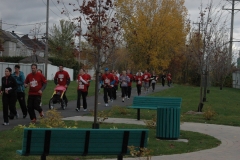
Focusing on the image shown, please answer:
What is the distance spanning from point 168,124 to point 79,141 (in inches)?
194

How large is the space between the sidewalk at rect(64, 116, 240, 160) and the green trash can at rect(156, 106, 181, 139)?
1.18 metres

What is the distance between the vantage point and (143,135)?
8086 millimetres

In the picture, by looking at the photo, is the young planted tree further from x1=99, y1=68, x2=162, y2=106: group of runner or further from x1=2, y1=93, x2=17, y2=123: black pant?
x1=99, y1=68, x2=162, y2=106: group of runner

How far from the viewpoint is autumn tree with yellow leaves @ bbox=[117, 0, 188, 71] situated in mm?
56250

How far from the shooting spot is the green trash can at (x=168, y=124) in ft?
40.6

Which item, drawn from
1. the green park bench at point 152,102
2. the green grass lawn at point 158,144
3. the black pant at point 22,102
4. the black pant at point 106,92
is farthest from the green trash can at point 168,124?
the black pant at point 106,92

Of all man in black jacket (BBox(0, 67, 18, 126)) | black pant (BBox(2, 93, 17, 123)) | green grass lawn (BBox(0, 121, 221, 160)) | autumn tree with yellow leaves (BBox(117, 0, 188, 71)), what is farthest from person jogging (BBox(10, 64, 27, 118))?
autumn tree with yellow leaves (BBox(117, 0, 188, 71))

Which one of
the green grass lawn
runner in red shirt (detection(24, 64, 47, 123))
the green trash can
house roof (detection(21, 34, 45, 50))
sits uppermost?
house roof (detection(21, 34, 45, 50))

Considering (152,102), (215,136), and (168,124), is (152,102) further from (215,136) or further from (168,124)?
(168,124)

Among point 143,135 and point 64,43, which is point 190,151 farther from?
point 64,43

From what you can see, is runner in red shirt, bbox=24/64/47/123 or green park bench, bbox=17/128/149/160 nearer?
green park bench, bbox=17/128/149/160

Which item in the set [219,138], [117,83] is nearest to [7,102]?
[219,138]

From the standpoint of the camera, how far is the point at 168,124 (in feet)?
40.8

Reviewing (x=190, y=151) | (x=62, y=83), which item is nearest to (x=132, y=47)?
(x=62, y=83)
